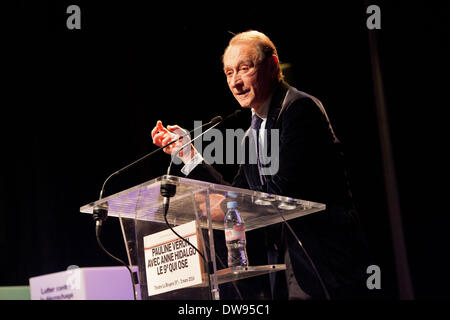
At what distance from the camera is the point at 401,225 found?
327cm

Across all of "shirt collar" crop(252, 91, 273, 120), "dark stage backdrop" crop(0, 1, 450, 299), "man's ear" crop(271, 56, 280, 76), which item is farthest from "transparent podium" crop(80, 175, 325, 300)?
"dark stage backdrop" crop(0, 1, 450, 299)

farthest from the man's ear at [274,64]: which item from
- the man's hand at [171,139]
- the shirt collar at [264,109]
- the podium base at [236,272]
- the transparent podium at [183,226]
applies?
the podium base at [236,272]

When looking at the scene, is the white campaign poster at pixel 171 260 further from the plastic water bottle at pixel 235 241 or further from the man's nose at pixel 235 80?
the man's nose at pixel 235 80

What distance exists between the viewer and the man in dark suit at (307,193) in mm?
1809

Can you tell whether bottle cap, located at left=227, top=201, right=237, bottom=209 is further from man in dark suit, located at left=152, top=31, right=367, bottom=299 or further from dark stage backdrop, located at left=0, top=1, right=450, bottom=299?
dark stage backdrop, located at left=0, top=1, right=450, bottom=299

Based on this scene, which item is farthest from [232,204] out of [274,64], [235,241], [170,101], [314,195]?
[170,101]

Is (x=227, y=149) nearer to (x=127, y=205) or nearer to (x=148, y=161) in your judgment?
(x=127, y=205)

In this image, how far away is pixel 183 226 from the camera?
162 centimetres

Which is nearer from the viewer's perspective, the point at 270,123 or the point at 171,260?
the point at 171,260

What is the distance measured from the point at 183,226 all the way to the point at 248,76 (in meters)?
0.92

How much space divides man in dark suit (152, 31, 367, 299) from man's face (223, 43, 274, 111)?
3.3 inches

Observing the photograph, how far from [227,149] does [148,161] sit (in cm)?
161

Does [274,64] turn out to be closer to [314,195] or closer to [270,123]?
[270,123]

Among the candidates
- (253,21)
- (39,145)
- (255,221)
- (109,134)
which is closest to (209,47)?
(253,21)
